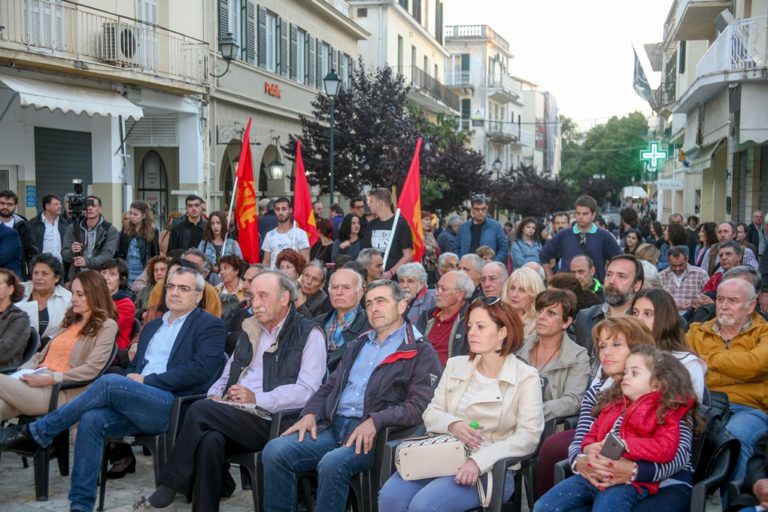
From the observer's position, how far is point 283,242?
37.9 ft

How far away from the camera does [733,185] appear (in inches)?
896

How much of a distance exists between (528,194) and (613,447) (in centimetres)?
4113

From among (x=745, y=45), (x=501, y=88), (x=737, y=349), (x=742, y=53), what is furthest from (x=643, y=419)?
(x=501, y=88)

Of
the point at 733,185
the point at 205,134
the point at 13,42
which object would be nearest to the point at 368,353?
the point at 13,42

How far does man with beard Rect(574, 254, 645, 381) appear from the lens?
677 centimetres

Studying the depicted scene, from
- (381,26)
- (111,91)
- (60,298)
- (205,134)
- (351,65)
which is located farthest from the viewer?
(381,26)

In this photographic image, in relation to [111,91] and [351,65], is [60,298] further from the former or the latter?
[351,65]

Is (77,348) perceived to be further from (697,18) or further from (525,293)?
(697,18)

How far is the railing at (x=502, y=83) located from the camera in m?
63.9

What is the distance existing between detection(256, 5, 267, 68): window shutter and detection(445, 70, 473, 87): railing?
125 ft

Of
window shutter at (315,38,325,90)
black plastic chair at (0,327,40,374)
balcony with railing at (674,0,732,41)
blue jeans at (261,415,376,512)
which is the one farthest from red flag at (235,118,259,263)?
window shutter at (315,38,325,90)

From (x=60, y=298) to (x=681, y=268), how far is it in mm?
6753

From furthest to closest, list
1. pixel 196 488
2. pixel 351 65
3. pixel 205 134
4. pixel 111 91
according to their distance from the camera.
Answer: pixel 351 65 → pixel 205 134 → pixel 111 91 → pixel 196 488

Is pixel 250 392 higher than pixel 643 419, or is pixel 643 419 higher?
pixel 643 419
